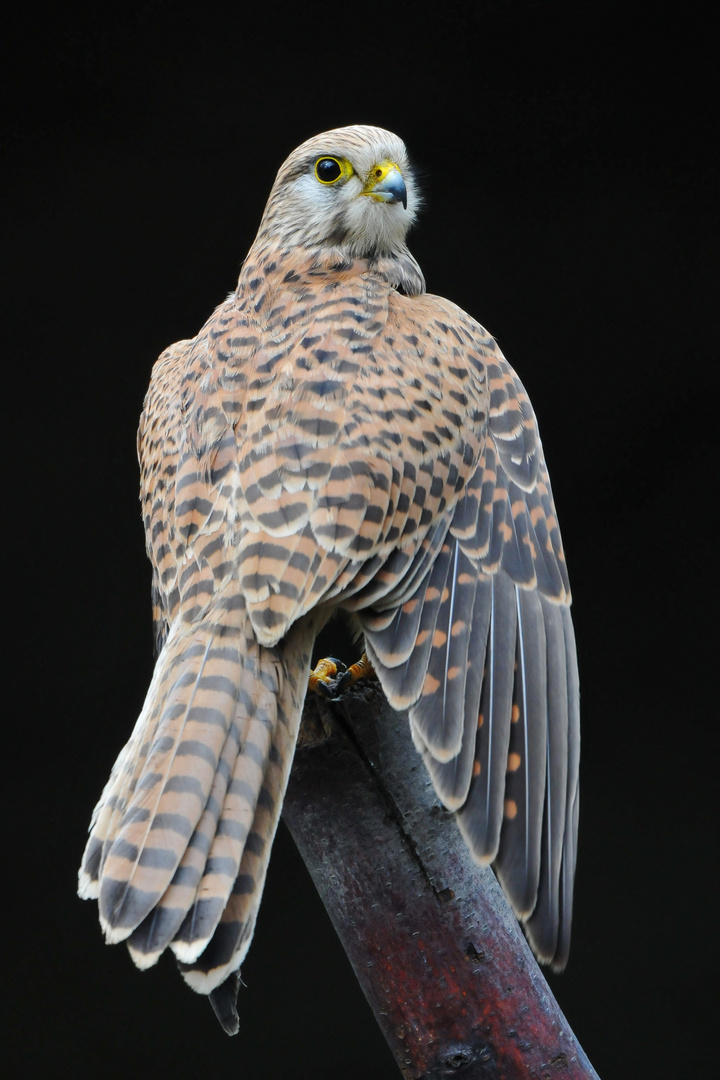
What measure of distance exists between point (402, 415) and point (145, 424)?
567mm

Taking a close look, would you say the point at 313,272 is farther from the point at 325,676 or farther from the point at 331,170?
the point at 325,676

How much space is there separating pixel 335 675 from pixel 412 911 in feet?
1.26

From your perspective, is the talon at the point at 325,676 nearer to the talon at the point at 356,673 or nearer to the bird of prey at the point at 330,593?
the talon at the point at 356,673

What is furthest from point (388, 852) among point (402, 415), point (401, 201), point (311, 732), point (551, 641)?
point (401, 201)

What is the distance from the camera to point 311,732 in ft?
5.48

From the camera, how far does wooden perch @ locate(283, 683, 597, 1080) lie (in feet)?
5.37

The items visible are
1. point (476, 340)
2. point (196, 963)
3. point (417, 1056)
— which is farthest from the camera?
point (476, 340)

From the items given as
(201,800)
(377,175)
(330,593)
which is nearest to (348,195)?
(377,175)

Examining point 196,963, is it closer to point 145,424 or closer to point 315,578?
point 315,578

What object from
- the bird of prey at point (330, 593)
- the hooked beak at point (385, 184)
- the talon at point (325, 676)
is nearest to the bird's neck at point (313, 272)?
the bird of prey at point (330, 593)

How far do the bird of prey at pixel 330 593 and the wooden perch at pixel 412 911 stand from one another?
19 cm

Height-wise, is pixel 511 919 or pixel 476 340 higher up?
pixel 476 340

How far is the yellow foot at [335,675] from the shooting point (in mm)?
1691

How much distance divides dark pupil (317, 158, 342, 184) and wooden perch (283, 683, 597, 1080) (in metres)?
0.93
